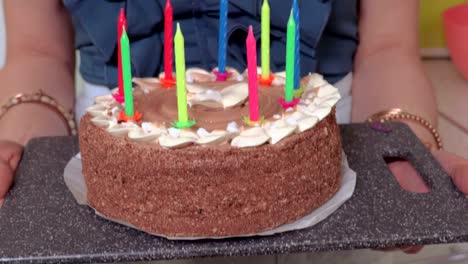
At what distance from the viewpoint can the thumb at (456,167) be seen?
60cm

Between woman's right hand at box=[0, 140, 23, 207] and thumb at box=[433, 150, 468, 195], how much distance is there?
1.41 ft

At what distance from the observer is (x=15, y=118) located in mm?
799

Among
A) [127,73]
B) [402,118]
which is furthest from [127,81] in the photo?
[402,118]

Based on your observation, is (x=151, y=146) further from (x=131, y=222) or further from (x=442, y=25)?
(x=442, y=25)

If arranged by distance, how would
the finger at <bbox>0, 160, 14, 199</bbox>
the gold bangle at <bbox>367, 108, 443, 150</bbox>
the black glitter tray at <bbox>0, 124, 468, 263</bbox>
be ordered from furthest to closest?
the gold bangle at <bbox>367, 108, 443, 150</bbox>
the finger at <bbox>0, 160, 14, 199</bbox>
the black glitter tray at <bbox>0, 124, 468, 263</bbox>

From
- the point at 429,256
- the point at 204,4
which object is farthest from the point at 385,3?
the point at 429,256

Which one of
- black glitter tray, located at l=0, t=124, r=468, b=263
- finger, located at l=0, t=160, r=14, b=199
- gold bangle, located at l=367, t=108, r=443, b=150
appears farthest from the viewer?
gold bangle, located at l=367, t=108, r=443, b=150

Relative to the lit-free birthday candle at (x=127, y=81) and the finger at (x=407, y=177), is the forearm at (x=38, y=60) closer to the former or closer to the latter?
the lit-free birthday candle at (x=127, y=81)

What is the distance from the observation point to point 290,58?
0.58 metres

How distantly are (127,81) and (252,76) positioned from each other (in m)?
0.11

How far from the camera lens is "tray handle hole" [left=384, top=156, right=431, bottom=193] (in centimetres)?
64

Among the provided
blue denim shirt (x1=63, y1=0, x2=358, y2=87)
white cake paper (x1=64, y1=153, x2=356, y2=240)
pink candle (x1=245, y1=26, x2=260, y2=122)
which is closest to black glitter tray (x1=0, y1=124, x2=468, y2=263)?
white cake paper (x1=64, y1=153, x2=356, y2=240)

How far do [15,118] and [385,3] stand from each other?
53 centimetres

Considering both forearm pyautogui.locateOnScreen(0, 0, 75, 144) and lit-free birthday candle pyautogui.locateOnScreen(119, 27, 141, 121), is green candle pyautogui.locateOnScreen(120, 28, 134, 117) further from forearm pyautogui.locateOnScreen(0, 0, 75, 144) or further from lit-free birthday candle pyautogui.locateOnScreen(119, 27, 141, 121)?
forearm pyautogui.locateOnScreen(0, 0, 75, 144)
